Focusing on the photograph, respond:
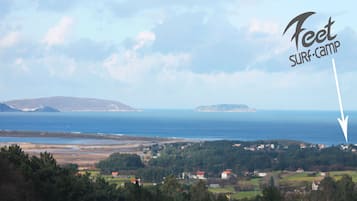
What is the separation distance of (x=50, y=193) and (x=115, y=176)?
15521 mm

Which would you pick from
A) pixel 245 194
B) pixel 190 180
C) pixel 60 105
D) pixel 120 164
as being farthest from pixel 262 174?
pixel 60 105

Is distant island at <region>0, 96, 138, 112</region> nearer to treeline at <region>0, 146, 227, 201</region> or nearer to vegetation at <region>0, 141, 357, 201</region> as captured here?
vegetation at <region>0, 141, 357, 201</region>

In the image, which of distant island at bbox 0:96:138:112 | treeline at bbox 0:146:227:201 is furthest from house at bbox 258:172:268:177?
distant island at bbox 0:96:138:112

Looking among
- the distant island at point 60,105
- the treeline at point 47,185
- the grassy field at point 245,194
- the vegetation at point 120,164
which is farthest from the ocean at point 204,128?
the distant island at point 60,105

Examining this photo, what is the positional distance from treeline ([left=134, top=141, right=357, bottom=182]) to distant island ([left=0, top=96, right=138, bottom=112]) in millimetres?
119963

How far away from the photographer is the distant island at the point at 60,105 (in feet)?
544

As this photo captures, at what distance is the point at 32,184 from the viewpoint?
40.5 feet

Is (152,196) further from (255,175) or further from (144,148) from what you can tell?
(144,148)

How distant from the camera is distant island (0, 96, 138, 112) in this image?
544ft

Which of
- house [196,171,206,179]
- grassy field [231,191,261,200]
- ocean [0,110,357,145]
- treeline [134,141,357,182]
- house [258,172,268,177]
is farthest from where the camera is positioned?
ocean [0,110,357,145]

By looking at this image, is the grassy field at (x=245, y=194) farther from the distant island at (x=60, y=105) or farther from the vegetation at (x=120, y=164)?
the distant island at (x=60, y=105)

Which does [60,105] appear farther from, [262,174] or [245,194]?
[245,194]

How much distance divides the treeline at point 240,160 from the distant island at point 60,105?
119963 mm


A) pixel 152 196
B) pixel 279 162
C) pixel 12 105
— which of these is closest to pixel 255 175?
pixel 279 162
